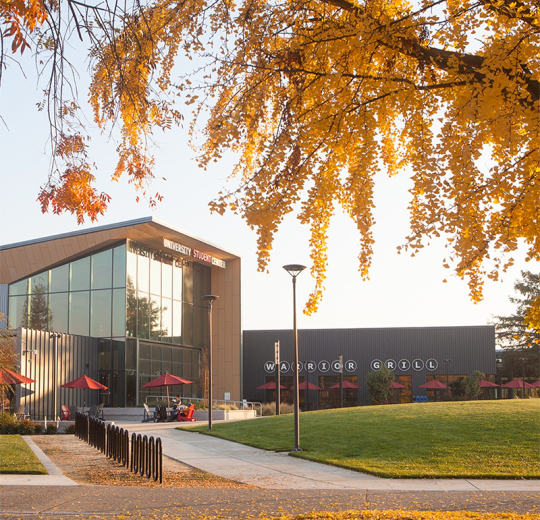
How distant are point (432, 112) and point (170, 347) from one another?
3678cm

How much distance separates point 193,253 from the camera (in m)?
42.7

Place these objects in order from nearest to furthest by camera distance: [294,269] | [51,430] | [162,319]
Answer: [294,269] < [51,430] < [162,319]

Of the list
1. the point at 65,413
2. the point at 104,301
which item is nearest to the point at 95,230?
the point at 104,301

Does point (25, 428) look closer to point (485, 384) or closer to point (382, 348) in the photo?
point (382, 348)

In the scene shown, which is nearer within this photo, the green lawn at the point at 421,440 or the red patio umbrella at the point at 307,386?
the green lawn at the point at 421,440

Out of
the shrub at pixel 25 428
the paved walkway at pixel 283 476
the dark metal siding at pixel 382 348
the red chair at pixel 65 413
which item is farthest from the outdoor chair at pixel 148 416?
the dark metal siding at pixel 382 348

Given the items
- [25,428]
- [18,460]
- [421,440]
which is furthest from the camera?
[25,428]

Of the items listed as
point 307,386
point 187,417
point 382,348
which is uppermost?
point 382,348

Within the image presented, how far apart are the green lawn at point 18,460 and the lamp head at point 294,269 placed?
7.09 m

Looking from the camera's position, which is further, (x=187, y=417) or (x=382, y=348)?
(x=382, y=348)

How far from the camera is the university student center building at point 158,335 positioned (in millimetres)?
35625

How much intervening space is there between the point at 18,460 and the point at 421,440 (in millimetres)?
8848

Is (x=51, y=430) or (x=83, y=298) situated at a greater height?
(x=83, y=298)

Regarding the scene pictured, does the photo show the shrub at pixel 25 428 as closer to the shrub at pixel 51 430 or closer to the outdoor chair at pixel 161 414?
the shrub at pixel 51 430
